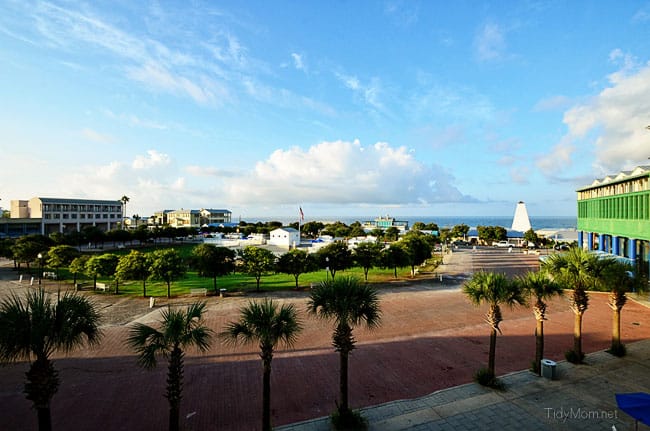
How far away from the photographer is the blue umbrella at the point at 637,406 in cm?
655

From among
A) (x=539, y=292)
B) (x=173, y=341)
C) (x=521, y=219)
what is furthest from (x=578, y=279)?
(x=521, y=219)

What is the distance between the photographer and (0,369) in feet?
39.6

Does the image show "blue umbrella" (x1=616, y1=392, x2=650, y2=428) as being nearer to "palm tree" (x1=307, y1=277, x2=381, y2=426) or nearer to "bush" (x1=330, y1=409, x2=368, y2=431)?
"palm tree" (x1=307, y1=277, x2=381, y2=426)

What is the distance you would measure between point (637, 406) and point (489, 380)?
4.06 metres

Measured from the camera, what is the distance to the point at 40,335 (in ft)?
21.6

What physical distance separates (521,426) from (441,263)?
36735 millimetres

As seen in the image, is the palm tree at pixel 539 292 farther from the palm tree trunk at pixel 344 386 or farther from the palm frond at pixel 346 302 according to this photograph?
the palm tree trunk at pixel 344 386

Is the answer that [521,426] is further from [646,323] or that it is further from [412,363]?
[646,323]

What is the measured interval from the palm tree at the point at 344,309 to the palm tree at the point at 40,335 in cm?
546

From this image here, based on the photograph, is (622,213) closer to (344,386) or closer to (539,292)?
(539,292)

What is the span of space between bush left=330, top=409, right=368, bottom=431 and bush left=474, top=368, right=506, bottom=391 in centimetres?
453

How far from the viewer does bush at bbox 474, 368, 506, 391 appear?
10246mm

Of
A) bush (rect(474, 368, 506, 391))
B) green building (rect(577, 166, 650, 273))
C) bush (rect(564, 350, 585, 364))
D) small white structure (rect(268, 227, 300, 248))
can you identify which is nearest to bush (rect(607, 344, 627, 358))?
bush (rect(564, 350, 585, 364))

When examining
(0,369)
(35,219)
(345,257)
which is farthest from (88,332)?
(35,219)
